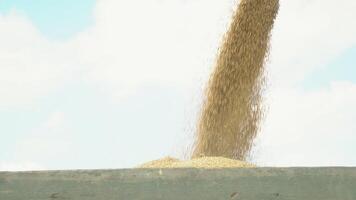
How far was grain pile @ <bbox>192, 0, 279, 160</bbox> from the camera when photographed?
3.93 meters

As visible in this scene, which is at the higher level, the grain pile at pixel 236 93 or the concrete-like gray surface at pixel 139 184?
the grain pile at pixel 236 93

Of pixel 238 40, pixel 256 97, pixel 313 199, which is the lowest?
pixel 313 199

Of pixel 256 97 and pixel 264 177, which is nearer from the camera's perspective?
pixel 264 177

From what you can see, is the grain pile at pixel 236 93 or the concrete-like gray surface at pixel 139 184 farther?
the grain pile at pixel 236 93

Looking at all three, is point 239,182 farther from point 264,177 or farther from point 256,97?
point 256,97

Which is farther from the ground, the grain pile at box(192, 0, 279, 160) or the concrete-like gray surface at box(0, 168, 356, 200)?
the grain pile at box(192, 0, 279, 160)

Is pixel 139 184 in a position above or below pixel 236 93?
below

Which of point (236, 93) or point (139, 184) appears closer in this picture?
point (139, 184)

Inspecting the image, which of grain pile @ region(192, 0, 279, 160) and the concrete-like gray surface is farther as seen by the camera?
grain pile @ region(192, 0, 279, 160)

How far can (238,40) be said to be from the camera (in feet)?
13.1

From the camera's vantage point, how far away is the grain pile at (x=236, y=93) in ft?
12.9

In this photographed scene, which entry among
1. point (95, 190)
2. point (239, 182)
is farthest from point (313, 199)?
point (95, 190)

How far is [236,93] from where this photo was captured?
3.98 m

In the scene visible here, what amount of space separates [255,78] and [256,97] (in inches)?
4.9
